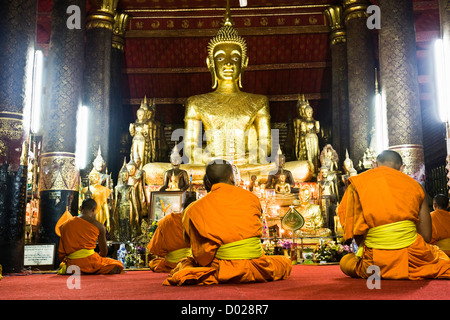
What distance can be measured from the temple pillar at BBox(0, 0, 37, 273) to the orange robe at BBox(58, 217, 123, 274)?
0.58m

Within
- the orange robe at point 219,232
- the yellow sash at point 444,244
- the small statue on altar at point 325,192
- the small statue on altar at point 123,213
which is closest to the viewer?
the orange robe at point 219,232

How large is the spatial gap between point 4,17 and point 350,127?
6.08 m

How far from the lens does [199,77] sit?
11.8 m

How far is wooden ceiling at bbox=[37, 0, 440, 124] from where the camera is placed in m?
10.7

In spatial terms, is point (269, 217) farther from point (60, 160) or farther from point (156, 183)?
point (60, 160)

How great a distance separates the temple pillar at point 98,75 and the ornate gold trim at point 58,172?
157 cm

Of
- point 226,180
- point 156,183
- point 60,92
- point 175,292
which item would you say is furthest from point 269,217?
point 175,292

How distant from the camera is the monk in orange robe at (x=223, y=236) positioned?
123 inches

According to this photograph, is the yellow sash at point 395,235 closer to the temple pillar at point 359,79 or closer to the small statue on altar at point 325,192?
the small statue on altar at point 325,192

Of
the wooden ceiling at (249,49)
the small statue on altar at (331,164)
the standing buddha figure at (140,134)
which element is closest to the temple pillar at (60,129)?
the standing buddha figure at (140,134)

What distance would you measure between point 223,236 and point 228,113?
6.94 m

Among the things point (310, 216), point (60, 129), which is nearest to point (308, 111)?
point (310, 216)

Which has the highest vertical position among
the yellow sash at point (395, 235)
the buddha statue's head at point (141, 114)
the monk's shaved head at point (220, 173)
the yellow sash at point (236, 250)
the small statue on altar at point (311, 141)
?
the buddha statue's head at point (141, 114)

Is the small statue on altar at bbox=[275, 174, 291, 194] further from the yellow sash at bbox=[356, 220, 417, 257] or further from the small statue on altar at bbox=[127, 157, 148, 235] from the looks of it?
the yellow sash at bbox=[356, 220, 417, 257]
